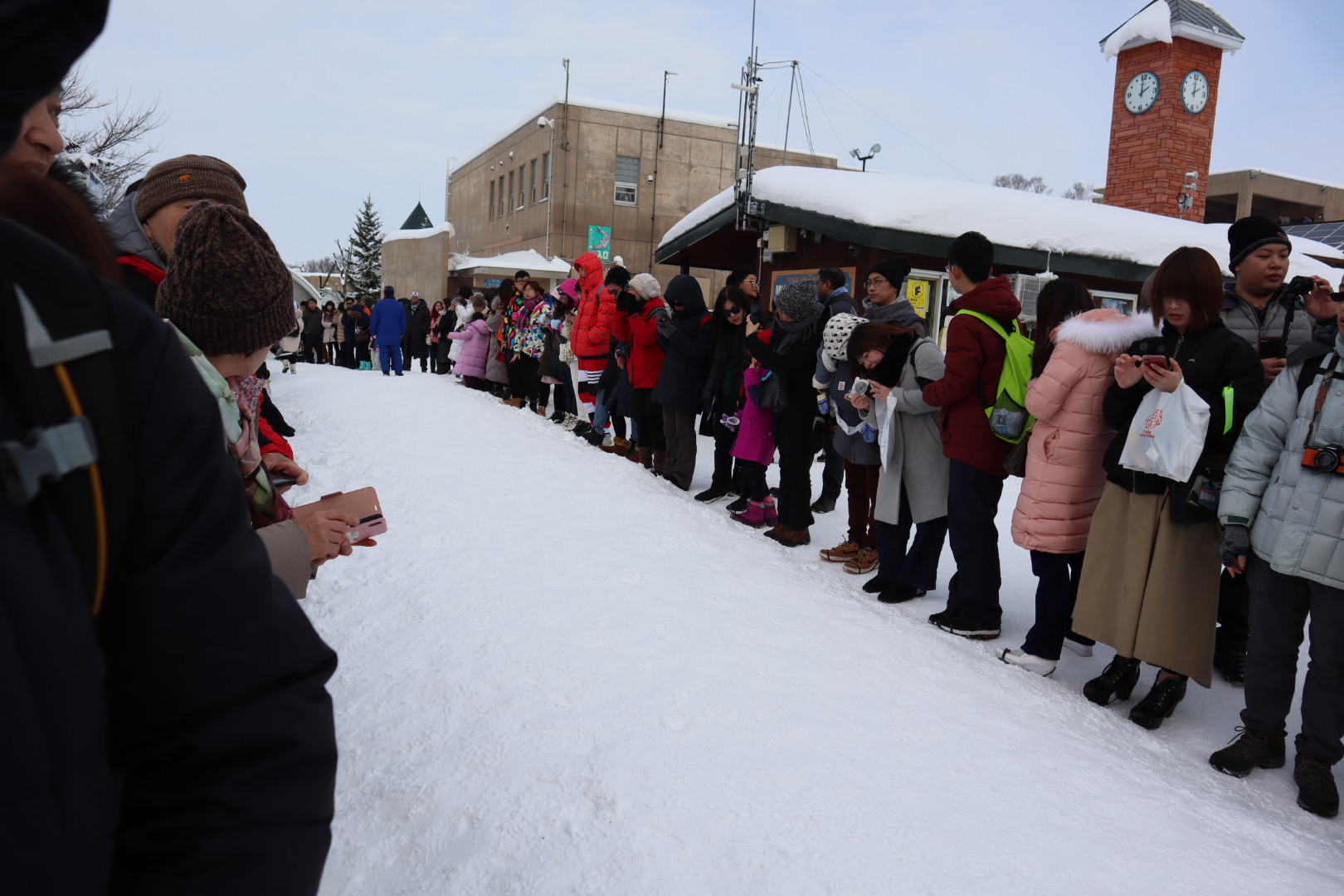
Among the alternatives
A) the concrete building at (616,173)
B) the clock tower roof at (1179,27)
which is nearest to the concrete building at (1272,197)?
the clock tower roof at (1179,27)

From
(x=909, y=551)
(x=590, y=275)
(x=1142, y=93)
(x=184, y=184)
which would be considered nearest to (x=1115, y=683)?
(x=909, y=551)

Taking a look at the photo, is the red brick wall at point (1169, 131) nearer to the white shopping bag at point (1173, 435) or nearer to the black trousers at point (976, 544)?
the black trousers at point (976, 544)

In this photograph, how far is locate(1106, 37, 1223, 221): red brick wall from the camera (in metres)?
14.3

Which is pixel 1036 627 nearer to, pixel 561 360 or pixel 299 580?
pixel 299 580

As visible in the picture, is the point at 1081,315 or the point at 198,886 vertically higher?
the point at 1081,315

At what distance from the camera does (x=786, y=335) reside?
674 centimetres

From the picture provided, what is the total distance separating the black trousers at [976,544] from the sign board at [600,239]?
29.9 metres

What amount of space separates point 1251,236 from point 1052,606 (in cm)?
219

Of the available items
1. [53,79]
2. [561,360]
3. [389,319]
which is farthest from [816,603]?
[389,319]

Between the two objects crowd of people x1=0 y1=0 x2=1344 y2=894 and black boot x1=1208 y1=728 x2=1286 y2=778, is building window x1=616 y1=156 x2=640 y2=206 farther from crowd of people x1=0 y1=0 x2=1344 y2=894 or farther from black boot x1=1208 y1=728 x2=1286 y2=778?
black boot x1=1208 y1=728 x2=1286 y2=778

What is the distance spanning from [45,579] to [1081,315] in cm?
464

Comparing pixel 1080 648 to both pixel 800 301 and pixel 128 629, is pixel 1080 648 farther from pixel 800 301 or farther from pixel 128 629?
pixel 128 629

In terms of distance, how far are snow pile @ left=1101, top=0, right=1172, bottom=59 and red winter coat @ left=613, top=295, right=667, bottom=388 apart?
1044cm

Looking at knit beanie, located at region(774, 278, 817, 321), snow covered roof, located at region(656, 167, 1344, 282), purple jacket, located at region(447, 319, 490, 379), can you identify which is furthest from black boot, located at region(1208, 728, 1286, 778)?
purple jacket, located at region(447, 319, 490, 379)
